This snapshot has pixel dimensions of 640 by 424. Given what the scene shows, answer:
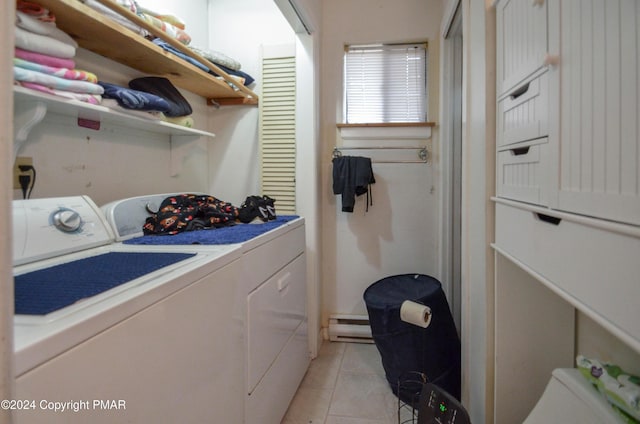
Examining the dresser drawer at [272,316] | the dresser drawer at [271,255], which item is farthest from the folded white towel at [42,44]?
the dresser drawer at [272,316]

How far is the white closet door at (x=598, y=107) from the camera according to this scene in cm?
55

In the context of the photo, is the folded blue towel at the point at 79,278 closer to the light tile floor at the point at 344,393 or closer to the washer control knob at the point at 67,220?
the washer control knob at the point at 67,220

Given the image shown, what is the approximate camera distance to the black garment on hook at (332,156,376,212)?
2.34 metres

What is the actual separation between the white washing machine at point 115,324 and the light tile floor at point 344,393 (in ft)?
2.47

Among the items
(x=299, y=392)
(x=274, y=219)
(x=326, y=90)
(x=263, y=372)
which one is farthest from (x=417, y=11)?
(x=299, y=392)

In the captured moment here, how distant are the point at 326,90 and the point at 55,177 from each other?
1871 mm

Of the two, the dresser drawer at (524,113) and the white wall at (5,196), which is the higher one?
the dresser drawer at (524,113)

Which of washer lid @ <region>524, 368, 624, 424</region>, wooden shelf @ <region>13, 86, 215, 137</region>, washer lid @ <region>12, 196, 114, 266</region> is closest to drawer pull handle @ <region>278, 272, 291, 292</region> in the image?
washer lid @ <region>12, 196, 114, 266</region>

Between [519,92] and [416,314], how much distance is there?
→ 110 centimetres

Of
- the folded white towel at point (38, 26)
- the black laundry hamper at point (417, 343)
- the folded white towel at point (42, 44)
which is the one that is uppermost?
the folded white towel at point (38, 26)

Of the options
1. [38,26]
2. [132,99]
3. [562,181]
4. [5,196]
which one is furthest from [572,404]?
[38,26]

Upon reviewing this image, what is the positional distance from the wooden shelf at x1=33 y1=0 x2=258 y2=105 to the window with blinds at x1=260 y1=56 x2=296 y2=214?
28 cm

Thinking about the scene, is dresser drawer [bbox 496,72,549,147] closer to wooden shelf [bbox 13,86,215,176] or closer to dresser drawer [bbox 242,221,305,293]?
dresser drawer [bbox 242,221,305,293]

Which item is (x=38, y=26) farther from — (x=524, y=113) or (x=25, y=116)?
(x=524, y=113)
